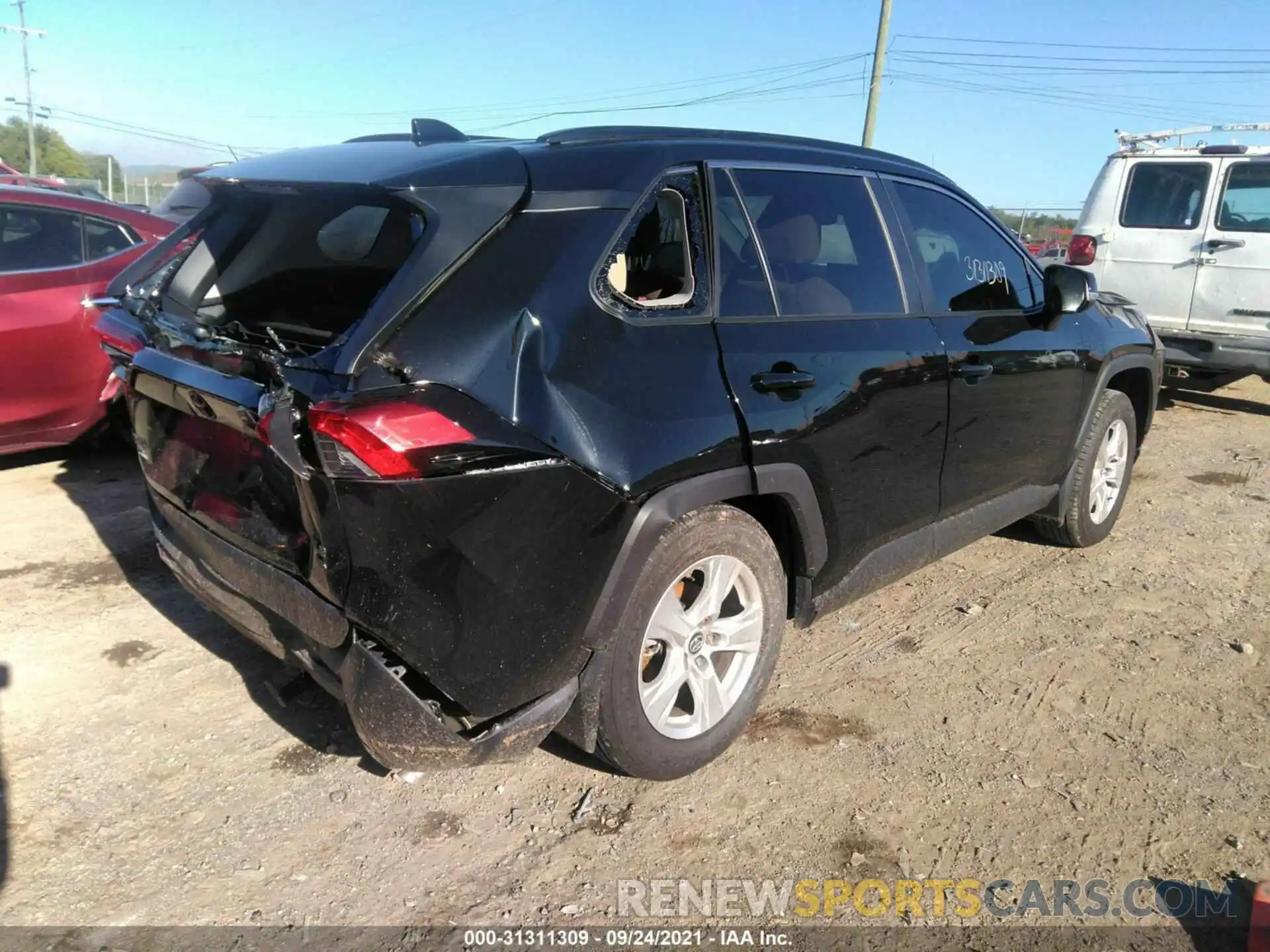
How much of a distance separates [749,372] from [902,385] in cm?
77

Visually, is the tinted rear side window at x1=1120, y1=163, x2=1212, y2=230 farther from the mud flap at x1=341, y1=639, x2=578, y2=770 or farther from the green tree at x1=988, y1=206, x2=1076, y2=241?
the green tree at x1=988, y1=206, x2=1076, y2=241

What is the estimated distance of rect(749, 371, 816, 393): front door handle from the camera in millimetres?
2789

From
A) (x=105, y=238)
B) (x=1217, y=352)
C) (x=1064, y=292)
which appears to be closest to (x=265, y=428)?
(x=1064, y=292)

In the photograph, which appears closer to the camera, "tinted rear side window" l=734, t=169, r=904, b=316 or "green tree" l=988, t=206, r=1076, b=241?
"tinted rear side window" l=734, t=169, r=904, b=316

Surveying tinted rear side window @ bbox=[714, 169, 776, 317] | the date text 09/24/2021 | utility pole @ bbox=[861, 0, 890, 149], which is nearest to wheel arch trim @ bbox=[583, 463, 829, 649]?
tinted rear side window @ bbox=[714, 169, 776, 317]

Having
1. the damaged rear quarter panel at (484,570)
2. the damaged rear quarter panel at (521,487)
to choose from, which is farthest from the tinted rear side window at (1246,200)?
the damaged rear quarter panel at (484,570)

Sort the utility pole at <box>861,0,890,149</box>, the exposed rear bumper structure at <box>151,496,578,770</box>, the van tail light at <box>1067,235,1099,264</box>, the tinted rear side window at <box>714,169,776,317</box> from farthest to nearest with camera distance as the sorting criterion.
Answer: the utility pole at <box>861,0,890,149</box> → the van tail light at <box>1067,235,1099,264</box> → the tinted rear side window at <box>714,169,776,317</box> → the exposed rear bumper structure at <box>151,496,578,770</box>

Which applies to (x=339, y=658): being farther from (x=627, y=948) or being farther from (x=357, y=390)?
(x=627, y=948)

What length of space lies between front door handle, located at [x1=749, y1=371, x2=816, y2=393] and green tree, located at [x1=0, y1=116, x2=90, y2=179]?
6325 centimetres

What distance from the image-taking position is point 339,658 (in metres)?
2.41

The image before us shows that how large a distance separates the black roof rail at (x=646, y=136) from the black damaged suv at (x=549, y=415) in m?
0.02

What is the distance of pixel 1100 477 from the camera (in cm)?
486

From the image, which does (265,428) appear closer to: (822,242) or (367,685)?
(367,685)

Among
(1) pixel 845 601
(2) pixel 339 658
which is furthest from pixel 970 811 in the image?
(2) pixel 339 658
